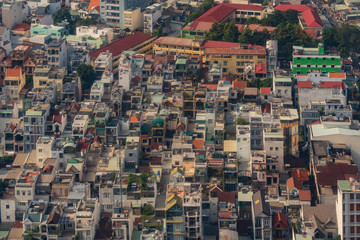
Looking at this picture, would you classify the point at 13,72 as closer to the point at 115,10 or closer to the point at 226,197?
the point at 115,10

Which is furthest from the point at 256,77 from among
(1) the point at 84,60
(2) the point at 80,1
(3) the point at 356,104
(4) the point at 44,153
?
(2) the point at 80,1

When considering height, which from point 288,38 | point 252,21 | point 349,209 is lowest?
point 349,209

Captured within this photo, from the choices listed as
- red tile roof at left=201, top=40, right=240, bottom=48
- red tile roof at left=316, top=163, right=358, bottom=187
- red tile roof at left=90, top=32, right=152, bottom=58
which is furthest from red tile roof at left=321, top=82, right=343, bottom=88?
red tile roof at left=90, top=32, right=152, bottom=58

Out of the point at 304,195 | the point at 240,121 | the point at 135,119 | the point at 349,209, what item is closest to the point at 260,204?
the point at 304,195

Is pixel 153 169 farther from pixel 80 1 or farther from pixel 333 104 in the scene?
pixel 80 1

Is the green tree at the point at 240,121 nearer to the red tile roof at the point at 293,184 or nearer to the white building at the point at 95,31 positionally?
the red tile roof at the point at 293,184

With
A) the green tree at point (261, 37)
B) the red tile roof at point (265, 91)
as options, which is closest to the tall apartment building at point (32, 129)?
the red tile roof at point (265, 91)

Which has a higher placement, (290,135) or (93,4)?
(93,4)
